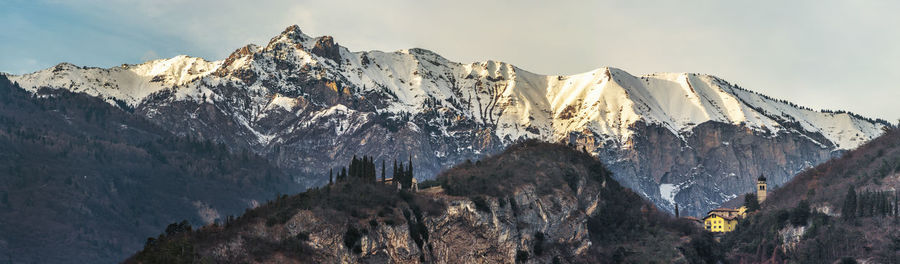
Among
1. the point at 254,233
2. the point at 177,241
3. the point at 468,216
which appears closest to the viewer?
the point at 177,241

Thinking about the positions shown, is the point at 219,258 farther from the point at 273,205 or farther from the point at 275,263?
the point at 273,205

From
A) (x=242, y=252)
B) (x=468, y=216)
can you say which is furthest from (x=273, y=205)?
(x=468, y=216)

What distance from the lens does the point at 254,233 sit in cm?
16025

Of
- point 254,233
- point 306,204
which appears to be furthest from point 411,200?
point 254,233

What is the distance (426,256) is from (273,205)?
27.9 metres

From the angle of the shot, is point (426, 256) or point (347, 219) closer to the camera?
point (347, 219)

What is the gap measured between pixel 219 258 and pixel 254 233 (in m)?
12.5

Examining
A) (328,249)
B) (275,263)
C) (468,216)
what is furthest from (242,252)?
(468,216)

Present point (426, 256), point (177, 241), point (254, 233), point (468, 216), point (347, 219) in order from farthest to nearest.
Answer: point (468, 216)
point (426, 256)
point (347, 219)
point (254, 233)
point (177, 241)

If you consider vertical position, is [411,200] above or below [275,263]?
above

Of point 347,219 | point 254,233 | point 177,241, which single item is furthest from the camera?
point 347,219

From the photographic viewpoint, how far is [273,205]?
582 ft

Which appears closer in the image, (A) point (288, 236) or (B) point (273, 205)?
(A) point (288, 236)

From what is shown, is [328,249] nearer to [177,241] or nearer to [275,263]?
[275,263]
